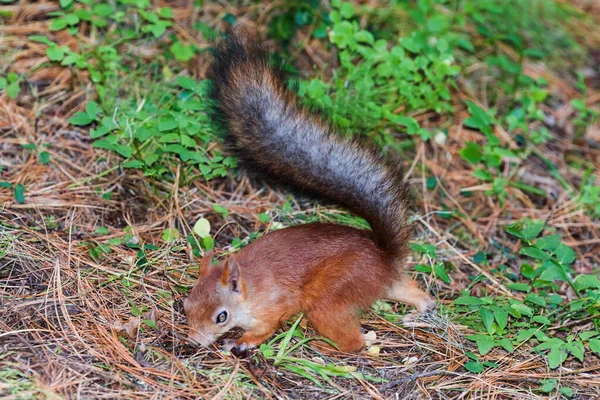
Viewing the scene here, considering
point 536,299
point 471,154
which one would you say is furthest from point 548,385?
point 471,154

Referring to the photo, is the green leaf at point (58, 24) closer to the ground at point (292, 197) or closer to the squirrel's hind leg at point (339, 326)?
the ground at point (292, 197)

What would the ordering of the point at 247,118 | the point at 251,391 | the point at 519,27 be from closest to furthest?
the point at 251,391
the point at 247,118
the point at 519,27

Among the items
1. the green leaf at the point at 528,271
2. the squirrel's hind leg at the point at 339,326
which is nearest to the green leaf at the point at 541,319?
the green leaf at the point at 528,271

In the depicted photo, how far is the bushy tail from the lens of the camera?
8.20ft

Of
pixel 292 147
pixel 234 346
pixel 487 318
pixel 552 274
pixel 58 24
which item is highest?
pixel 292 147

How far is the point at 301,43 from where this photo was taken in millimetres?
3916

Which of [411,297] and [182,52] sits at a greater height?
[182,52]

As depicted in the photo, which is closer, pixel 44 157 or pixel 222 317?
pixel 222 317

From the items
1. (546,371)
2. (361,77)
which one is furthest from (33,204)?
(546,371)

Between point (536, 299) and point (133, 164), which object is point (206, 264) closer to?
point (133, 164)

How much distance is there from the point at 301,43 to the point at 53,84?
51.7 inches

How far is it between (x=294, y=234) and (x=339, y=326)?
0.38m

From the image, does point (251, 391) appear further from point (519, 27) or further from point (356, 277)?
point (519, 27)

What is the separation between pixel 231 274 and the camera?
248cm
